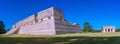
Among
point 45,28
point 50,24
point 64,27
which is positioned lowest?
point 45,28

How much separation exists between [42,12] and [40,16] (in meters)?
0.91

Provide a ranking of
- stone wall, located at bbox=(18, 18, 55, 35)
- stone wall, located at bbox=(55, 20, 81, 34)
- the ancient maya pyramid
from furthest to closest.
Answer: stone wall, located at bbox=(55, 20, 81, 34) < the ancient maya pyramid < stone wall, located at bbox=(18, 18, 55, 35)

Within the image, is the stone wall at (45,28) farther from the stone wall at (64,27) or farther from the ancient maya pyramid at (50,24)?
the stone wall at (64,27)

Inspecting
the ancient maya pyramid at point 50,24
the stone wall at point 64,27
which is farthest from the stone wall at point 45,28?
the stone wall at point 64,27

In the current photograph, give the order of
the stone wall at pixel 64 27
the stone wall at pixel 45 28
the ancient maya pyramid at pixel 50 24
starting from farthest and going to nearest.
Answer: the stone wall at pixel 64 27 → the ancient maya pyramid at pixel 50 24 → the stone wall at pixel 45 28

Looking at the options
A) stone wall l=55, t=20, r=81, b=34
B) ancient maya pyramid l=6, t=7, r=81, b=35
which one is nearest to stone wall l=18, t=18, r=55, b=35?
ancient maya pyramid l=6, t=7, r=81, b=35

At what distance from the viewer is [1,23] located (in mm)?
65750

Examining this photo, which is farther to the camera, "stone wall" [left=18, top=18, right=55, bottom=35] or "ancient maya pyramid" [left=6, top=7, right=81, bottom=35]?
"ancient maya pyramid" [left=6, top=7, right=81, bottom=35]

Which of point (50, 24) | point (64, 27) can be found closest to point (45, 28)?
point (50, 24)

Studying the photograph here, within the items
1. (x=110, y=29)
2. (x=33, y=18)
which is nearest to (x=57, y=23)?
(x=33, y=18)

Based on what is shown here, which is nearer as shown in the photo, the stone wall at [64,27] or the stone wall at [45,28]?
the stone wall at [45,28]

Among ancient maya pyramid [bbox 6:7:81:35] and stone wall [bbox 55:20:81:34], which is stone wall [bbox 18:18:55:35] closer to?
ancient maya pyramid [bbox 6:7:81:35]

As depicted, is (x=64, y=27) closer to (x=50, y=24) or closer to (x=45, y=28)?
(x=50, y=24)

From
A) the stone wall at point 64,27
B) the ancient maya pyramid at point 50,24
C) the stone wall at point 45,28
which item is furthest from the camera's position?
the stone wall at point 64,27
